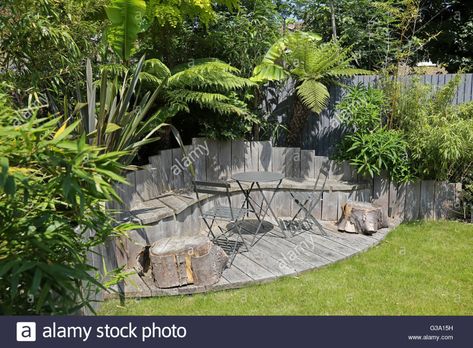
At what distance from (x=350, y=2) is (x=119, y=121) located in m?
5.46

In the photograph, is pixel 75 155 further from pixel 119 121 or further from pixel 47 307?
pixel 119 121

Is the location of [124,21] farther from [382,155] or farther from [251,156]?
[382,155]

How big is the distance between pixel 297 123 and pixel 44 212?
15.6 feet

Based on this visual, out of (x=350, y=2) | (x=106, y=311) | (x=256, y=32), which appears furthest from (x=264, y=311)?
(x=350, y=2)

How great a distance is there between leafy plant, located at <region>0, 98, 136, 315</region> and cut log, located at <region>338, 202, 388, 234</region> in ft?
11.8

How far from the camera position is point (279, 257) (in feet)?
15.5

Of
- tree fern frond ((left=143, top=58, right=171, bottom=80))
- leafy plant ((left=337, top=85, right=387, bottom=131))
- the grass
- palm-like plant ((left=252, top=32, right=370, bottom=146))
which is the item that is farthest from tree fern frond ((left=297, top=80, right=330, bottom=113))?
the grass

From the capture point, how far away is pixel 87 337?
2.53 m

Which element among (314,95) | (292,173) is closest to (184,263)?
(292,173)

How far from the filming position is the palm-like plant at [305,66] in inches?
232

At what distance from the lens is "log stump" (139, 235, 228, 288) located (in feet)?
12.8

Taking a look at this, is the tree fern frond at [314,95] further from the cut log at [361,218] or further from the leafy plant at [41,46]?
the leafy plant at [41,46]

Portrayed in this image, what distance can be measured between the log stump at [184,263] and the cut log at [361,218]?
220cm

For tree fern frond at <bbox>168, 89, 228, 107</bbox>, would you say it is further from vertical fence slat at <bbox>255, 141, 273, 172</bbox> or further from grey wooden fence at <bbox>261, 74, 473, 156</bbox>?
grey wooden fence at <bbox>261, 74, 473, 156</bbox>
